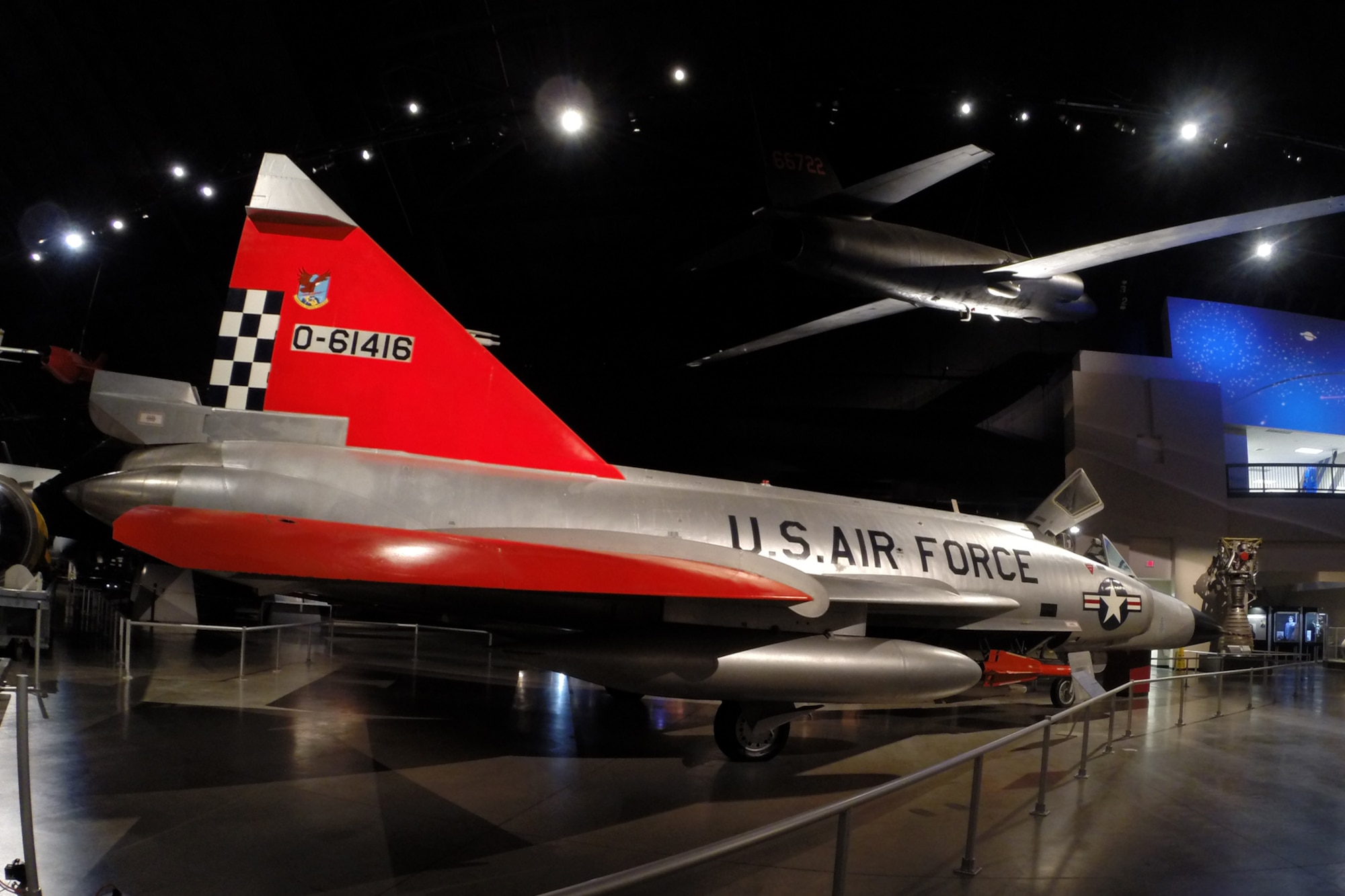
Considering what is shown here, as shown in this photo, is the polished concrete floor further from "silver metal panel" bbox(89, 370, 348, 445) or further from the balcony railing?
the balcony railing

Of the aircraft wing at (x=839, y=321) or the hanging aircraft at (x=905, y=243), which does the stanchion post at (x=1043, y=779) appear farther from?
the aircraft wing at (x=839, y=321)

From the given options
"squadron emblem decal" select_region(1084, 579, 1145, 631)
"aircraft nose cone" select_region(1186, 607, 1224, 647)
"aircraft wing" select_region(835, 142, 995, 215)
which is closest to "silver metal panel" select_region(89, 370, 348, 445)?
"aircraft wing" select_region(835, 142, 995, 215)

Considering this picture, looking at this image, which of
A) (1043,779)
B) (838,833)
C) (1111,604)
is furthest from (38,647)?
(1111,604)

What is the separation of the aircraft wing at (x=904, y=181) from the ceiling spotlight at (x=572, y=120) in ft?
10.6

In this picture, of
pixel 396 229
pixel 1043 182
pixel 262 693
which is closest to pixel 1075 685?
pixel 262 693

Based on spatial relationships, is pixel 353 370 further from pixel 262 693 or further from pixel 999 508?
pixel 999 508

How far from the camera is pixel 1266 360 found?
15656 millimetres

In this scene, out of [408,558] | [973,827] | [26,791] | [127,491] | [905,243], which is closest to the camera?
[26,791]

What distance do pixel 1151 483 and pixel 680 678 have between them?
12.7 m

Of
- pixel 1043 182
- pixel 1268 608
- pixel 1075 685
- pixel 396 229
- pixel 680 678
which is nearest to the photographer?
pixel 680 678

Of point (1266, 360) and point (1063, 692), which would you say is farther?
point (1266, 360)

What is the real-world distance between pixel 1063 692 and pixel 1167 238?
5.37 metres

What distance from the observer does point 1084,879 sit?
10.9 ft

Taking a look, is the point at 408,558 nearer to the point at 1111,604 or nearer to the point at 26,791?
the point at 26,791
